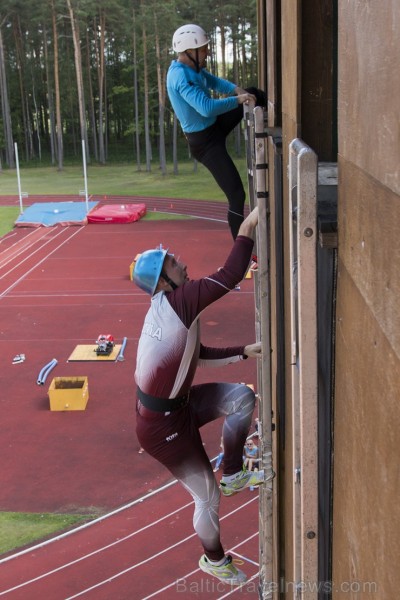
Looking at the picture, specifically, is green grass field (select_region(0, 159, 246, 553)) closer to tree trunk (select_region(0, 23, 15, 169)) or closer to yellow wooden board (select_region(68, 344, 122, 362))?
tree trunk (select_region(0, 23, 15, 169))

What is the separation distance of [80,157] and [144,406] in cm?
6709

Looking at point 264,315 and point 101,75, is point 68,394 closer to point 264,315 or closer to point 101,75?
point 264,315

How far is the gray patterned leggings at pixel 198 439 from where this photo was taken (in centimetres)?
554

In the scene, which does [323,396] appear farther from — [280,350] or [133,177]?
[133,177]

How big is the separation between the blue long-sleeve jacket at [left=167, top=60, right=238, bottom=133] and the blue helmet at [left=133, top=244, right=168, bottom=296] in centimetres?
153

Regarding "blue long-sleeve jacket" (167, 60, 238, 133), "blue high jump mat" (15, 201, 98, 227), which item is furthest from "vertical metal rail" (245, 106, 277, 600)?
"blue high jump mat" (15, 201, 98, 227)

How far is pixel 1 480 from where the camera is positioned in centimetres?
1405

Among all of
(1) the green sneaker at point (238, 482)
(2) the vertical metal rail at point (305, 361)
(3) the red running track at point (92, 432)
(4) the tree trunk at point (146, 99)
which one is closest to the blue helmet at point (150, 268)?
(1) the green sneaker at point (238, 482)

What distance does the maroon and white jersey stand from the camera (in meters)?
5.06

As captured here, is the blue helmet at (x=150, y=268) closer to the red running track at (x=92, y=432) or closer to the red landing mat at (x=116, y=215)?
the red running track at (x=92, y=432)

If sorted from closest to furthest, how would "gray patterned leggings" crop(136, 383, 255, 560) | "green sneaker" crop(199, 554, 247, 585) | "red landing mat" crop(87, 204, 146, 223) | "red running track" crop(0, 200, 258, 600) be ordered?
"gray patterned leggings" crop(136, 383, 255, 560) → "green sneaker" crop(199, 554, 247, 585) → "red running track" crop(0, 200, 258, 600) → "red landing mat" crop(87, 204, 146, 223)

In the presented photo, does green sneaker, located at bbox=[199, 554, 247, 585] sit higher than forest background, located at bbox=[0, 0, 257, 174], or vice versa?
forest background, located at bbox=[0, 0, 257, 174]

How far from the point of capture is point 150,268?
205 inches

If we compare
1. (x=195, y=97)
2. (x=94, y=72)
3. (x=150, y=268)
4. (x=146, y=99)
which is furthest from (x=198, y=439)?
(x=94, y=72)
